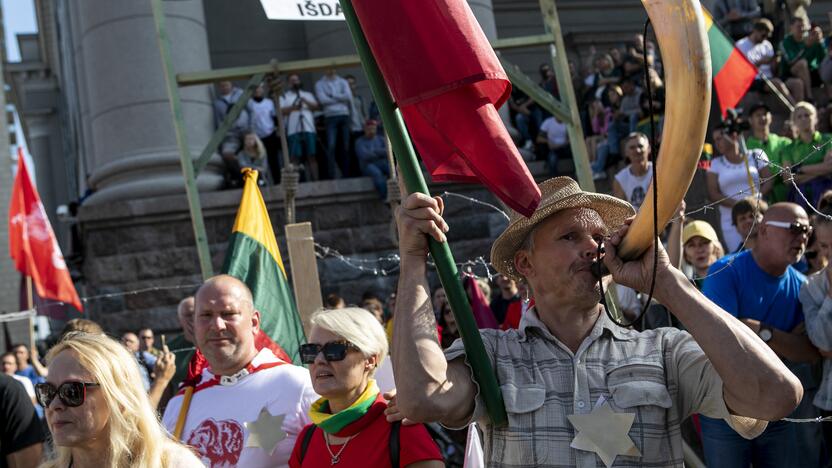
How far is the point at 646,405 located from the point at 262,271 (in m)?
4.17

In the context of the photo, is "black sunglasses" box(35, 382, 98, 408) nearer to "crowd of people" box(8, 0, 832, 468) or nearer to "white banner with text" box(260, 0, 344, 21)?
"crowd of people" box(8, 0, 832, 468)

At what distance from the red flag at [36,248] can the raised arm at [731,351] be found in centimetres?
943

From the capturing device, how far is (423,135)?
327cm

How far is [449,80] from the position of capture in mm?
3141

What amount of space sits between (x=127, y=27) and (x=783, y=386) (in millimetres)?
10846

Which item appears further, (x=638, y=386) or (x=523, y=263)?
(x=523, y=263)

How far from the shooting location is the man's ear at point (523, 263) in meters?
3.45

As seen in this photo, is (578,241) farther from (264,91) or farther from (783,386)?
(264,91)

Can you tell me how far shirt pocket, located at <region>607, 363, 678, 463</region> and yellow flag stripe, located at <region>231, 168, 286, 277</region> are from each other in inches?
165

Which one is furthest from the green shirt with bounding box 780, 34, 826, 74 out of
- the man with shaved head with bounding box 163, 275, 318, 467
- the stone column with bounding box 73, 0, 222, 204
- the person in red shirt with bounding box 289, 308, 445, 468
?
the person in red shirt with bounding box 289, 308, 445, 468

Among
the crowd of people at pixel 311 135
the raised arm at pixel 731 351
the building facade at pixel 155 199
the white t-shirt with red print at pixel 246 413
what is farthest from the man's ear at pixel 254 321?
the crowd of people at pixel 311 135

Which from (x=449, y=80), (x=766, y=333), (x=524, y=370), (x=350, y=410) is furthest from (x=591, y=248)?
(x=766, y=333)

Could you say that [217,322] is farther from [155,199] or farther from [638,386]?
[155,199]

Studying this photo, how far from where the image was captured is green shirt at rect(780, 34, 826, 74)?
13.0m
